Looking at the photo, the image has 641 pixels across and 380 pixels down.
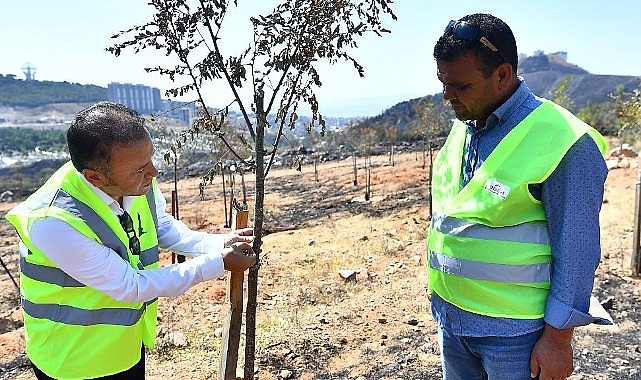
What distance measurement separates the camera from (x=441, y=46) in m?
1.88

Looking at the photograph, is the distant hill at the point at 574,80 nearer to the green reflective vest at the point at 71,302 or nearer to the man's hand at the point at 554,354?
the man's hand at the point at 554,354

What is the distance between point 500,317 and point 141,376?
4.68 ft

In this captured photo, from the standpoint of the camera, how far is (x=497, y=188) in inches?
67.9

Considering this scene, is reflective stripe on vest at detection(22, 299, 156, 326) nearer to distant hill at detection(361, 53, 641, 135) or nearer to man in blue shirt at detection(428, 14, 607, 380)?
→ man in blue shirt at detection(428, 14, 607, 380)

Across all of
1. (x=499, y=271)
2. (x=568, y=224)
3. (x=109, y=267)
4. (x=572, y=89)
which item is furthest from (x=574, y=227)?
(x=572, y=89)

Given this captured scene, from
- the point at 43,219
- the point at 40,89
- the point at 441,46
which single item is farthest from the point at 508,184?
the point at 40,89

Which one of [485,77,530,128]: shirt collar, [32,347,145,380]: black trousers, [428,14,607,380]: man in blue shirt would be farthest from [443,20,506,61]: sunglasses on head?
[32,347,145,380]: black trousers

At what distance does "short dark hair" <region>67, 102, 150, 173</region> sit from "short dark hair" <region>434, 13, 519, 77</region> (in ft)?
3.64

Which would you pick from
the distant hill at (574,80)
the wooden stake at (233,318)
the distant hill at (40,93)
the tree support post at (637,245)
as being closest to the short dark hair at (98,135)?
the wooden stake at (233,318)

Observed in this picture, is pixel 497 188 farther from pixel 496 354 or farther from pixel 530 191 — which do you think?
pixel 496 354

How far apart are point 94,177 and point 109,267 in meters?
0.31

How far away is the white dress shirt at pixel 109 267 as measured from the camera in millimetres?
1653

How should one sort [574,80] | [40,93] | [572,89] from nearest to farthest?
[572,89] < [574,80] < [40,93]

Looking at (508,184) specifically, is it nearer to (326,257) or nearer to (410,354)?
(410,354)
